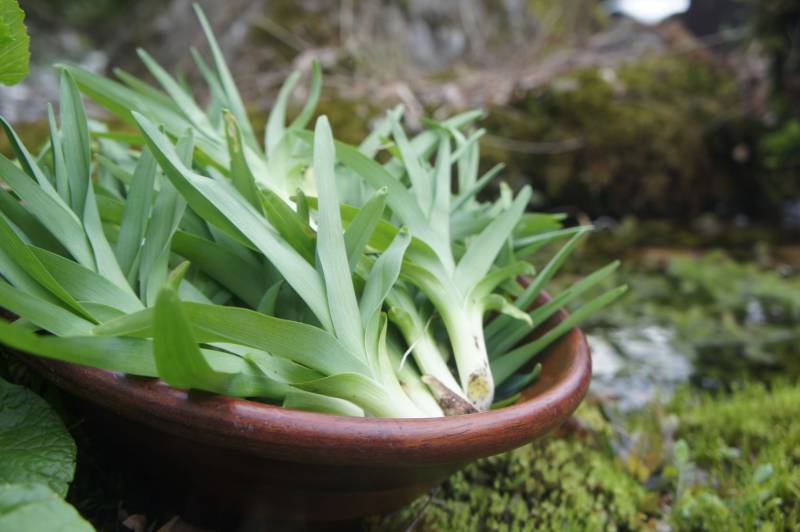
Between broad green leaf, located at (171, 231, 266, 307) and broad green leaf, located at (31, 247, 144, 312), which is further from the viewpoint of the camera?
broad green leaf, located at (171, 231, 266, 307)

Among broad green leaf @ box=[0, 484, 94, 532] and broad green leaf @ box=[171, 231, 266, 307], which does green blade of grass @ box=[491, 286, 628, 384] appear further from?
broad green leaf @ box=[0, 484, 94, 532]

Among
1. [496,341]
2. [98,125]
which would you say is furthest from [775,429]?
[98,125]

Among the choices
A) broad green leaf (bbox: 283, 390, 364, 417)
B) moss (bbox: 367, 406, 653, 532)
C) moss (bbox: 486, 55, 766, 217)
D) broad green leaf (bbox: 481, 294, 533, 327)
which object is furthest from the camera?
moss (bbox: 486, 55, 766, 217)

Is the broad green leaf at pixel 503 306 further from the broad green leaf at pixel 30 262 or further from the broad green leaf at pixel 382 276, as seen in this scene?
the broad green leaf at pixel 30 262

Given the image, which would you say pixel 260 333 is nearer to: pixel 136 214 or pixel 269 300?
pixel 269 300

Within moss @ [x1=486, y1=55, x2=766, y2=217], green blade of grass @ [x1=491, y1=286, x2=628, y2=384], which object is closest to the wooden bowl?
green blade of grass @ [x1=491, y1=286, x2=628, y2=384]

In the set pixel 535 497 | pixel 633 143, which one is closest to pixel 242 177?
pixel 535 497

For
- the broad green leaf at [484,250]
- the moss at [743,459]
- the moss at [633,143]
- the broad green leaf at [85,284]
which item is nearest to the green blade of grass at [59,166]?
the broad green leaf at [85,284]
